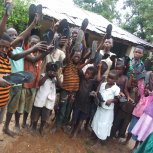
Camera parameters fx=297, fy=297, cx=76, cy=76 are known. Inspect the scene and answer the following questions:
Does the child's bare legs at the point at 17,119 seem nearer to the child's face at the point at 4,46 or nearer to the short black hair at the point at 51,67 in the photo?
the short black hair at the point at 51,67

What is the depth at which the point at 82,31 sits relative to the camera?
5.19m

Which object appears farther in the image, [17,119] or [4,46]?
[17,119]

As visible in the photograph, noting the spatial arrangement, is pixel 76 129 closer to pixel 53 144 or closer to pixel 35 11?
pixel 53 144

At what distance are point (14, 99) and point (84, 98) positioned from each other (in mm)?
1307

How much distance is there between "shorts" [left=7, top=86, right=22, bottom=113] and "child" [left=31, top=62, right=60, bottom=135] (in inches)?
15.4

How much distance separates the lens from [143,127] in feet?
17.2

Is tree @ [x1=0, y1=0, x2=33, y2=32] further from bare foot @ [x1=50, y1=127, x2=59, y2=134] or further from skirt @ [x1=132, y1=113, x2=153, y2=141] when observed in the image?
skirt @ [x1=132, y1=113, x2=153, y2=141]

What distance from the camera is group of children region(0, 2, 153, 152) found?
471 cm

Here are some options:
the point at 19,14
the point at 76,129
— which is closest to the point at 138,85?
the point at 76,129

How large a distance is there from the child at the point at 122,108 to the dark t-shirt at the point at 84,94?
19.8 inches

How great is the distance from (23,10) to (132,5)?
45.6 ft

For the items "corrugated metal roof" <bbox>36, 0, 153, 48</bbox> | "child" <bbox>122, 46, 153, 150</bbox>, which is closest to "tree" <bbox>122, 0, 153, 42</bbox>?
"corrugated metal roof" <bbox>36, 0, 153, 48</bbox>

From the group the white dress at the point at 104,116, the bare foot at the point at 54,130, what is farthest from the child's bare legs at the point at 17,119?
the white dress at the point at 104,116

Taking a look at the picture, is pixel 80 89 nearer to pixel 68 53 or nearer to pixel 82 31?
pixel 68 53
